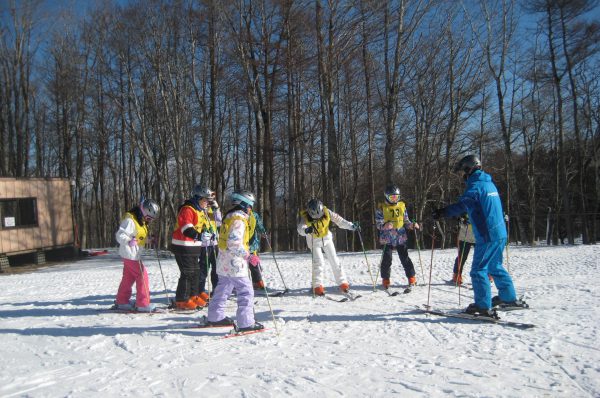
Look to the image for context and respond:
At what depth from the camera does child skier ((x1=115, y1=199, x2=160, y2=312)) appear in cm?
676

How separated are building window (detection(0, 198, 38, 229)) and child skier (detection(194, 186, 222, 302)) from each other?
488 inches

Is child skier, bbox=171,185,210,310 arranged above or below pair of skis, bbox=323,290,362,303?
above

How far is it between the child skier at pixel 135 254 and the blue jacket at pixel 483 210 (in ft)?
15.3

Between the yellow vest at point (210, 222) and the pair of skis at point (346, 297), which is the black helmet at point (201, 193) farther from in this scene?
the pair of skis at point (346, 297)

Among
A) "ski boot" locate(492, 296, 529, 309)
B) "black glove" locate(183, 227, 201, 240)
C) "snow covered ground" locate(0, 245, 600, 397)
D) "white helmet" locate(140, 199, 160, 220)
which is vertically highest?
"white helmet" locate(140, 199, 160, 220)

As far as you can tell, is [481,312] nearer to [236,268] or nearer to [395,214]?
[395,214]

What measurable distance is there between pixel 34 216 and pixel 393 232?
51.2 feet

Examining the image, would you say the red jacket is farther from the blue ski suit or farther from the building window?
the building window

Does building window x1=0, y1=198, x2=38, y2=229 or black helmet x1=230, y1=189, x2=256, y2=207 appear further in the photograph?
building window x1=0, y1=198, x2=38, y2=229

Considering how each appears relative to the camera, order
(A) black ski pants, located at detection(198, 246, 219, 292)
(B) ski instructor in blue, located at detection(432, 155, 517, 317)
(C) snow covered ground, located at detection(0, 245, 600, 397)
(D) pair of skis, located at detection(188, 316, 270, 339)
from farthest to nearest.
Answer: (A) black ski pants, located at detection(198, 246, 219, 292) → (B) ski instructor in blue, located at detection(432, 155, 517, 317) → (D) pair of skis, located at detection(188, 316, 270, 339) → (C) snow covered ground, located at detection(0, 245, 600, 397)

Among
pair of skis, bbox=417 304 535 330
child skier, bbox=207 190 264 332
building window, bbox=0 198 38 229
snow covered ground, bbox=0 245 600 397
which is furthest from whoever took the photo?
building window, bbox=0 198 38 229

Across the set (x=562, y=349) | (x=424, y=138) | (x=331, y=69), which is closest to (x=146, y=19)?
(x=331, y=69)

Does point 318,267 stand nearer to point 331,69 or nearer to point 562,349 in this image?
point 562,349

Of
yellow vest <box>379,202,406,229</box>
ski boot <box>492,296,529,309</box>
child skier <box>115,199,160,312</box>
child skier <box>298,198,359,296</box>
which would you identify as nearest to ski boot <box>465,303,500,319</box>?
ski boot <box>492,296,529,309</box>
